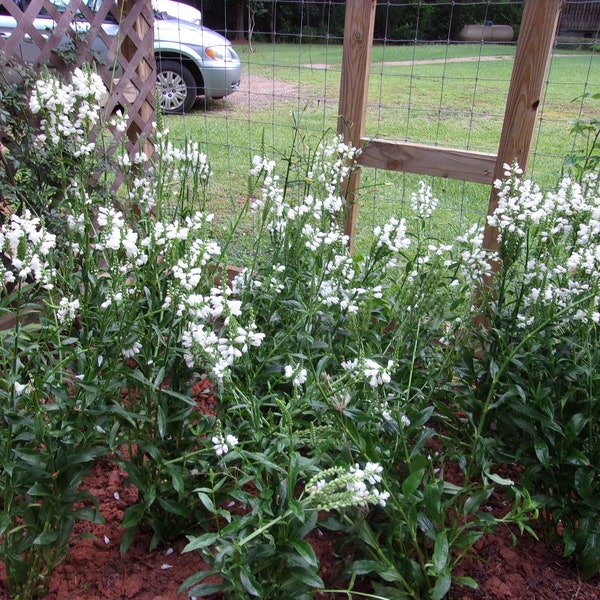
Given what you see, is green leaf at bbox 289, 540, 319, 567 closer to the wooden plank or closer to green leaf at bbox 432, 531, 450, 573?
green leaf at bbox 432, 531, 450, 573

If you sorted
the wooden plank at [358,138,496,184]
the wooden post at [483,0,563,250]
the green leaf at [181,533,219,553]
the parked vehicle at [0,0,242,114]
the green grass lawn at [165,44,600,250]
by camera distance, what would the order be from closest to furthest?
the green leaf at [181,533,219,553]
the wooden post at [483,0,563,250]
the wooden plank at [358,138,496,184]
the green grass lawn at [165,44,600,250]
the parked vehicle at [0,0,242,114]

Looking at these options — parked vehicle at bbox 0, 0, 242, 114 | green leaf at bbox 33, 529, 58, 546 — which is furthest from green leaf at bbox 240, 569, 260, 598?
parked vehicle at bbox 0, 0, 242, 114

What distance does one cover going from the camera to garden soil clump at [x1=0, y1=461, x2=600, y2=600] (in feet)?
6.21

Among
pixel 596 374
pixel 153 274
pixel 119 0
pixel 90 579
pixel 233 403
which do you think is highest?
pixel 119 0

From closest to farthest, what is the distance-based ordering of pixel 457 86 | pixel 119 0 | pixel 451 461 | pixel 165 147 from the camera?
pixel 165 147, pixel 451 461, pixel 119 0, pixel 457 86

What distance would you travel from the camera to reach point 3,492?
176 cm

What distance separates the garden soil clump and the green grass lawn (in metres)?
2.12

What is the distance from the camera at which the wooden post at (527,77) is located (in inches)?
103

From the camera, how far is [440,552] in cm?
166

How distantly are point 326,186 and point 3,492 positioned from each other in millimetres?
1503

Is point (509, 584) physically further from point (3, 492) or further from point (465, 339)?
point (3, 492)

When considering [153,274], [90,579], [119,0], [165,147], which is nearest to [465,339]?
[153,274]

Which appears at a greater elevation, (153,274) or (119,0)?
(119,0)

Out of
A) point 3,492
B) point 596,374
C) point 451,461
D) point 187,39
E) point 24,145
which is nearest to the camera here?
point 3,492
